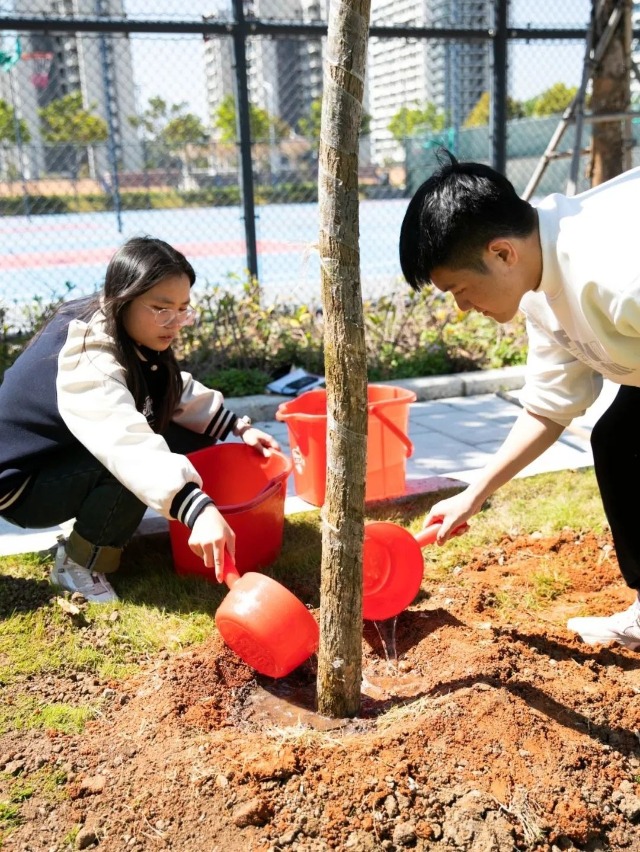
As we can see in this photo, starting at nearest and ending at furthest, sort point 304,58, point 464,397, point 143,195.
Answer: point 464,397 → point 304,58 → point 143,195

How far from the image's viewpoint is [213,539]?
7.07 feet

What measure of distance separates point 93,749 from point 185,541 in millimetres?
901

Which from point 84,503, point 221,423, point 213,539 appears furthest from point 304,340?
point 213,539

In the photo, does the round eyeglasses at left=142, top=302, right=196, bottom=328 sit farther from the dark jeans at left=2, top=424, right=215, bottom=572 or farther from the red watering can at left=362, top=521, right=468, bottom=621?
the red watering can at left=362, top=521, right=468, bottom=621

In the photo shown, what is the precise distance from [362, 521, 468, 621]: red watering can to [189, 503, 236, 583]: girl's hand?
437 millimetres

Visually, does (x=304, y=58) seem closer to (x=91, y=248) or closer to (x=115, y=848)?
(x=91, y=248)

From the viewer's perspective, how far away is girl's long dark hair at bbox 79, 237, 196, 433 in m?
2.59

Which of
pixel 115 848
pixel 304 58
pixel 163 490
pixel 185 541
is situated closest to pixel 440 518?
pixel 163 490

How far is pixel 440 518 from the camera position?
2367 millimetres

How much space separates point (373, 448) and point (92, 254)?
13524 mm

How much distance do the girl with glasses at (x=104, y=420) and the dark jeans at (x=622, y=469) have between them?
1064 millimetres

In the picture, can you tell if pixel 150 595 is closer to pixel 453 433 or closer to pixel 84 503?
pixel 84 503

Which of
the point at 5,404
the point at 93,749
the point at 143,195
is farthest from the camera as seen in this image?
the point at 143,195

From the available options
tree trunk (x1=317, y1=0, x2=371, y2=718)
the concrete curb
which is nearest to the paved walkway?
the concrete curb
